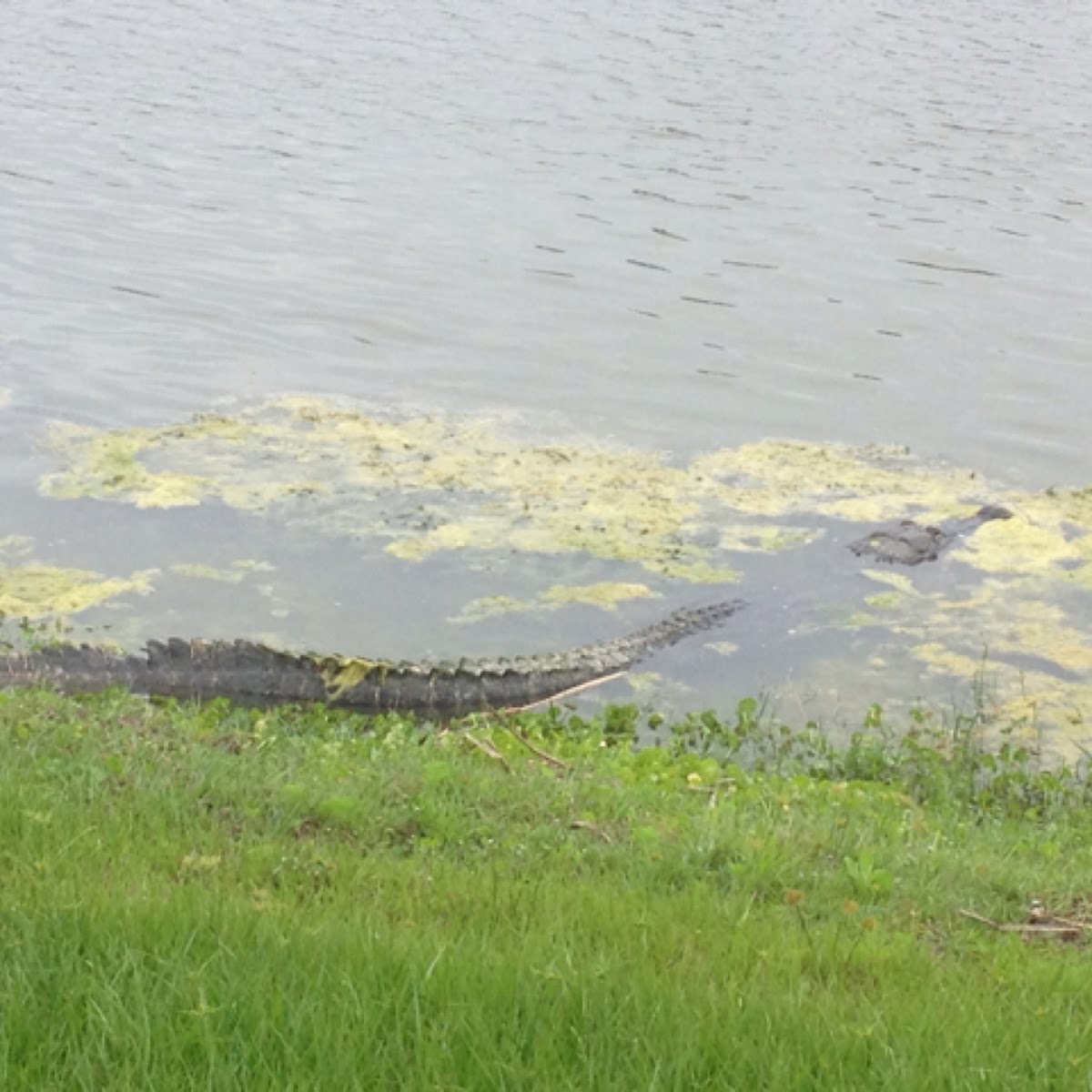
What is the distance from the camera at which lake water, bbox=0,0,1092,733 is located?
11086mm

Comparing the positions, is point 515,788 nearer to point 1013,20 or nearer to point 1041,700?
point 1041,700

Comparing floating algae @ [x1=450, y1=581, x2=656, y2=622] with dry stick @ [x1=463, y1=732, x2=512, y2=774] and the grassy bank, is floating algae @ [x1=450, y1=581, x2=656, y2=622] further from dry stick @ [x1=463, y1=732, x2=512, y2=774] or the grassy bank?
dry stick @ [x1=463, y1=732, x2=512, y2=774]

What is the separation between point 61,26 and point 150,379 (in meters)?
14.9

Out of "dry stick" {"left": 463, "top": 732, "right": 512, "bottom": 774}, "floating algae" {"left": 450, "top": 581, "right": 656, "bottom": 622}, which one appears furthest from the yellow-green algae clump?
"dry stick" {"left": 463, "top": 732, "right": 512, "bottom": 774}

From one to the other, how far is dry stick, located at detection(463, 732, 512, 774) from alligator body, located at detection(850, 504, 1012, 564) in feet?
14.7

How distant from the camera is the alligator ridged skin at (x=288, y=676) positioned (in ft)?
25.0

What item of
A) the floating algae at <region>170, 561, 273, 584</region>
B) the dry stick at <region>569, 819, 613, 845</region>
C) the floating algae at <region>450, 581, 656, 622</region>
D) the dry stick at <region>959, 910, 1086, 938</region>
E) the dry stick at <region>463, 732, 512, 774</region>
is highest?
the dry stick at <region>959, 910, 1086, 938</region>

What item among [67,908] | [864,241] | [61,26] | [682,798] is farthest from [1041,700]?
[61,26]

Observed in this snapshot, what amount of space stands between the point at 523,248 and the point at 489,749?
1149 centimetres

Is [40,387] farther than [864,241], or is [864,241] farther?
[864,241]

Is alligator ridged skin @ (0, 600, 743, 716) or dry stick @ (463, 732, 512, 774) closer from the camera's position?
dry stick @ (463, 732, 512, 774)

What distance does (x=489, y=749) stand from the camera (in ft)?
20.6

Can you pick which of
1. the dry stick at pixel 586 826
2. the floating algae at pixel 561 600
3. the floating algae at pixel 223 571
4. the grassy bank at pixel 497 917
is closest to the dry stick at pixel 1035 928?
the grassy bank at pixel 497 917

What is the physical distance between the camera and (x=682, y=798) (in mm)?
5922
